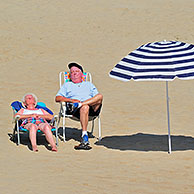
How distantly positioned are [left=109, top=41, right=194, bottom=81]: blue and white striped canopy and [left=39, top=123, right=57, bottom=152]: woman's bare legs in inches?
48.1

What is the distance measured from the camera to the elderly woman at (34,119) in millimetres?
7559

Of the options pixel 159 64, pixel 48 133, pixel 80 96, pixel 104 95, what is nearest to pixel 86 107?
pixel 80 96

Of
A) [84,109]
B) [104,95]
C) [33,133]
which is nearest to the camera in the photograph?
[33,133]

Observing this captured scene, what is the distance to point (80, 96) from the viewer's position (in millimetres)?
8219

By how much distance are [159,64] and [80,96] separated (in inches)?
65.0

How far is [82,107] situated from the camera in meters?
7.88

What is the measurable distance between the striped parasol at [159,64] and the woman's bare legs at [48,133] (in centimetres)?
122

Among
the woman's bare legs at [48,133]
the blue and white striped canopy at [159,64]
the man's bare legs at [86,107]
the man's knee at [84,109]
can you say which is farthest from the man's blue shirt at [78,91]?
the blue and white striped canopy at [159,64]

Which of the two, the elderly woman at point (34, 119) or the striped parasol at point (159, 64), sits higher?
the striped parasol at point (159, 64)

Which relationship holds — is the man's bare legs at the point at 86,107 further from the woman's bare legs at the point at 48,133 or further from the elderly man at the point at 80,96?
the woman's bare legs at the point at 48,133

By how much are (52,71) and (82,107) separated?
23.0 ft

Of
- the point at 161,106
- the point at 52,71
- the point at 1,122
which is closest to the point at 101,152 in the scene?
the point at 1,122

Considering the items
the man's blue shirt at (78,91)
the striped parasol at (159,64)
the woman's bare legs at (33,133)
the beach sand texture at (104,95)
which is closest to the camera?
the beach sand texture at (104,95)

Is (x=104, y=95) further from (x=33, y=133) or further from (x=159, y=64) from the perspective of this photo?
(x=159, y=64)
